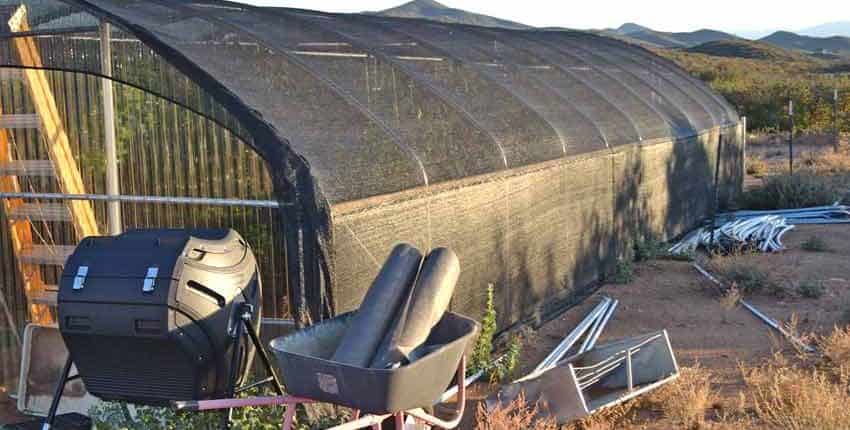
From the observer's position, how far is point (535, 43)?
43.8 feet

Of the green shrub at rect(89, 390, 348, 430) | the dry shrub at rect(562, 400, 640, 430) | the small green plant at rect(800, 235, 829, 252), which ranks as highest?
the green shrub at rect(89, 390, 348, 430)

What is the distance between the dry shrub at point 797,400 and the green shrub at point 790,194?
30.0 feet

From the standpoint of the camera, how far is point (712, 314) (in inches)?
352

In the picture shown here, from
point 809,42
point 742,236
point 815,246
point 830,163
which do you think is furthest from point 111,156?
point 809,42

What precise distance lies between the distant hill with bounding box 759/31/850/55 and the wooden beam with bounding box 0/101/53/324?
106 m

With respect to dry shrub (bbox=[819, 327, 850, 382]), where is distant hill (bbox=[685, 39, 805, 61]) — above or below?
above

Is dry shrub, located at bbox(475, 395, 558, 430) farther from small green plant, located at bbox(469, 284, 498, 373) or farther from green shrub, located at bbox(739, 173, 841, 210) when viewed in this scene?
green shrub, located at bbox(739, 173, 841, 210)

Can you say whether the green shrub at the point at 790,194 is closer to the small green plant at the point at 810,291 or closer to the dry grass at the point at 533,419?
the small green plant at the point at 810,291

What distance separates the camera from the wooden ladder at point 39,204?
6883 millimetres

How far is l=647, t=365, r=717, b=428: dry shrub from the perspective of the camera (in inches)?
232

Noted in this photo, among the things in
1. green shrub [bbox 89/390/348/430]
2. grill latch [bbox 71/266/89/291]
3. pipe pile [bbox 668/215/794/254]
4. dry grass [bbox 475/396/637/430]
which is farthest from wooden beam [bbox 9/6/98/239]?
pipe pile [bbox 668/215/794/254]

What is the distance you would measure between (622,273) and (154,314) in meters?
6.79

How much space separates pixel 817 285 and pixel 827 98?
1134 inches

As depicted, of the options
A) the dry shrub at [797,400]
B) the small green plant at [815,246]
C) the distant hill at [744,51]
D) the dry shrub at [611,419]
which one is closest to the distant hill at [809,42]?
the distant hill at [744,51]
